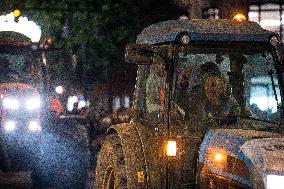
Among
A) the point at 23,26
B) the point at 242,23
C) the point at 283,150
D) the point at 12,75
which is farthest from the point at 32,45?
the point at 283,150

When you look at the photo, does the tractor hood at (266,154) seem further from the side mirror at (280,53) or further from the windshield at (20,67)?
the windshield at (20,67)

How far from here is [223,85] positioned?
5969 mm

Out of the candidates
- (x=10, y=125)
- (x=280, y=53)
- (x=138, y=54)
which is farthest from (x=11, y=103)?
(x=280, y=53)

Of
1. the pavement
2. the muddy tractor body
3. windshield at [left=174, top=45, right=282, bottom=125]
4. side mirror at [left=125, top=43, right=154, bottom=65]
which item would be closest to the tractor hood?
the muddy tractor body

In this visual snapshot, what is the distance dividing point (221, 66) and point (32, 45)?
Result: 8578 mm

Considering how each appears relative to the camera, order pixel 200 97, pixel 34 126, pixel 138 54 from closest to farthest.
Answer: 1. pixel 138 54
2. pixel 200 97
3. pixel 34 126

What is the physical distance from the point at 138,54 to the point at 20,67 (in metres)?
8.63

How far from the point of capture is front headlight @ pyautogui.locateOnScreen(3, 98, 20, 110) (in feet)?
41.7

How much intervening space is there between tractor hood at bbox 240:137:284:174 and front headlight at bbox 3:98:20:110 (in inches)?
348

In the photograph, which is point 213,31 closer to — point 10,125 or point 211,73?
point 211,73

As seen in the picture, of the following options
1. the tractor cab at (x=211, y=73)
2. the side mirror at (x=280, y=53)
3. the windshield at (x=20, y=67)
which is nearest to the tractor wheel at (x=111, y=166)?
the tractor cab at (x=211, y=73)

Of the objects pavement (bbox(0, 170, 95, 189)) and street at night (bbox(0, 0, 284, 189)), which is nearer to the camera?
street at night (bbox(0, 0, 284, 189))

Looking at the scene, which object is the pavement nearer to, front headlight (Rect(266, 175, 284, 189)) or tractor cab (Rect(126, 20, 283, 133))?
tractor cab (Rect(126, 20, 283, 133))

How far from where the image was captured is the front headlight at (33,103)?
1326 centimetres
